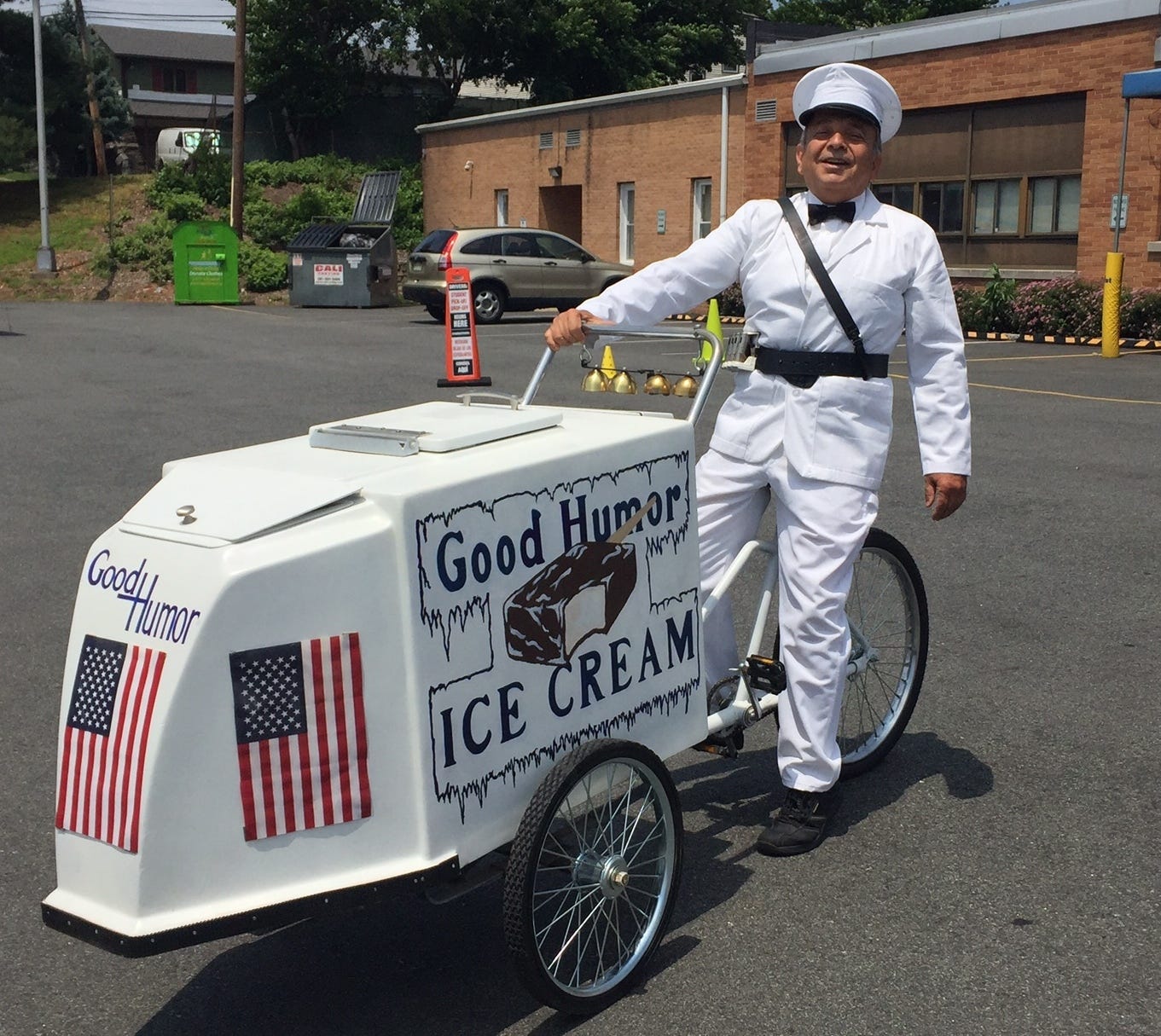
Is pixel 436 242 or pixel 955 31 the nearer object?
pixel 955 31

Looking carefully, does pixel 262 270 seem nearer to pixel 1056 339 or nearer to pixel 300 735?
pixel 1056 339

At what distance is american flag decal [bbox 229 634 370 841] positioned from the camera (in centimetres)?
269

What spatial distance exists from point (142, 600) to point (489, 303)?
23.5 metres

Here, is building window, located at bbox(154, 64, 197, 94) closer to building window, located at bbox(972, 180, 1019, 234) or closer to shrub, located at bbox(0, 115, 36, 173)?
shrub, located at bbox(0, 115, 36, 173)

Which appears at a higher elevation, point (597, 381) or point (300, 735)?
point (597, 381)

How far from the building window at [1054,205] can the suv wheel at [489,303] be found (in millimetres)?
9005

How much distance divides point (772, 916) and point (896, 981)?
1.34 feet

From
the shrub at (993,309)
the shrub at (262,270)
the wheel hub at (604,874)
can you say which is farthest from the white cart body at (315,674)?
the shrub at (262,270)

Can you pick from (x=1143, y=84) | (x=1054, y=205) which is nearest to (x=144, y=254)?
(x=1054, y=205)

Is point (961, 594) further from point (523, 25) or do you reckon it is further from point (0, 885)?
point (523, 25)

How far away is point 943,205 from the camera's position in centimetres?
→ 2530

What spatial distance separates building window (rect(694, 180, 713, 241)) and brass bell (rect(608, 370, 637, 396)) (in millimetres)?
27010

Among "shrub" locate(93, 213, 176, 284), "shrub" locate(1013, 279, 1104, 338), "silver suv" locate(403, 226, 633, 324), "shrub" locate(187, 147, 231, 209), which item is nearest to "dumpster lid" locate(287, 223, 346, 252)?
"silver suv" locate(403, 226, 633, 324)

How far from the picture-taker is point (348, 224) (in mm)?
30922
